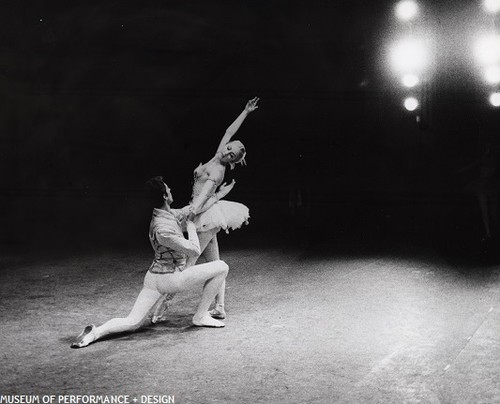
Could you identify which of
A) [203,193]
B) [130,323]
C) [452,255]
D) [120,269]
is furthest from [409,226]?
[130,323]

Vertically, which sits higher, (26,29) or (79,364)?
(26,29)

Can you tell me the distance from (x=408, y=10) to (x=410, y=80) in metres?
1.59

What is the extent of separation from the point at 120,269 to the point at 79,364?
4.33m

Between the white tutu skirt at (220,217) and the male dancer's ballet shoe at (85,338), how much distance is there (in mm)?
1697

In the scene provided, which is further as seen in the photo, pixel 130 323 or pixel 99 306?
pixel 99 306

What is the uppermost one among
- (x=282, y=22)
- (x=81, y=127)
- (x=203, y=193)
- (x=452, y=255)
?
(x=282, y=22)

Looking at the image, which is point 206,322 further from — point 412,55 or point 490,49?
point 490,49

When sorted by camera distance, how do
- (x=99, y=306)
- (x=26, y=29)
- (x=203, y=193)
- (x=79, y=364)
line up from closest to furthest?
1. (x=79, y=364)
2. (x=203, y=193)
3. (x=99, y=306)
4. (x=26, y=29)

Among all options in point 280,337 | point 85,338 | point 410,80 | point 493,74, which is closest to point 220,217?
point 280,337

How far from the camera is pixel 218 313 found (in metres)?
6.91

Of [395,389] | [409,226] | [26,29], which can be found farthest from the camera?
[26,29]

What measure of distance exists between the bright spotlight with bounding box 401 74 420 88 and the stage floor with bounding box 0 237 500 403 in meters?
5.19

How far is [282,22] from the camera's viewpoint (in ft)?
51.3

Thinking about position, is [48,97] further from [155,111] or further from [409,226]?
[409,226]
